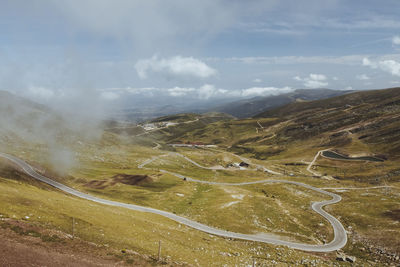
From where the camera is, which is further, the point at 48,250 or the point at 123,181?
the point at 123,181

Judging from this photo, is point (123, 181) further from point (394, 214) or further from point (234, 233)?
point (394, 214)

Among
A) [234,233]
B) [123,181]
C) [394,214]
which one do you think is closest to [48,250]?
→ [234,233]

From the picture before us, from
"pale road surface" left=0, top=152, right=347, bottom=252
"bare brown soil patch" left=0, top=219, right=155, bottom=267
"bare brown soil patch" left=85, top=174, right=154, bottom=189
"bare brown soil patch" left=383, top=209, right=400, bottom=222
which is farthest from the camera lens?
"bare brown soil patch" left=85, top=174, right=154, bottom=189

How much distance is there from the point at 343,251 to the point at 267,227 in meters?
23.6

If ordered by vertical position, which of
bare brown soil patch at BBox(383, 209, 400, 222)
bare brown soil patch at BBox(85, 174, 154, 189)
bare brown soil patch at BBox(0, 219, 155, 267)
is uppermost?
bare brown soil patch at BBox(0, 219, 155, 267)

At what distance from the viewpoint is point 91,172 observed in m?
144

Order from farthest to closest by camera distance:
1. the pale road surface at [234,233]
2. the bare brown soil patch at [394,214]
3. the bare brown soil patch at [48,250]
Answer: the bare brown soil patch at [394,214] → the pale road surface at [234,233] → the bare brown soil patch at [48,250]

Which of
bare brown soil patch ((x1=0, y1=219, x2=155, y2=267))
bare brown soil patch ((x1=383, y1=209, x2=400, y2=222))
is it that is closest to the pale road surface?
bare brown soil patch ((x1=383, y1=209, x2=400, y2=222))

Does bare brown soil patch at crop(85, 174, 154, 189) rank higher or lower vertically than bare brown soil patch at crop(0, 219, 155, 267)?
lower

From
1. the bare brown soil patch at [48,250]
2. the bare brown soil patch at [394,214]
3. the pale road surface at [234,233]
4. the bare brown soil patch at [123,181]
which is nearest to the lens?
the bare brown soil patch at [48,250]

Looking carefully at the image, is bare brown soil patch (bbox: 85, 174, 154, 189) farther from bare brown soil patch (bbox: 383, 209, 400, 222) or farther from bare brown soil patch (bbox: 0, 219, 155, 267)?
bare brown soil patch (bbox: 383, 209, 400, 222)

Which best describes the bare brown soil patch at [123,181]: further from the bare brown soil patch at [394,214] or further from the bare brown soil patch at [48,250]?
the bare brown soil patch at [394,214]

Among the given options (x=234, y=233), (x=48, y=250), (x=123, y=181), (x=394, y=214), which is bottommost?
(x=394, y=214)

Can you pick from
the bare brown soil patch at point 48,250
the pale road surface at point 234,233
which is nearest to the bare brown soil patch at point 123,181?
the pale road surface at point 234,233
